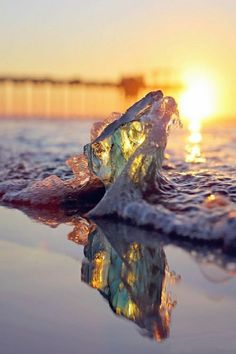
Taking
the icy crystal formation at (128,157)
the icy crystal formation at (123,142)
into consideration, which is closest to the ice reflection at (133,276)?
the icy crystal formation at (128,157)

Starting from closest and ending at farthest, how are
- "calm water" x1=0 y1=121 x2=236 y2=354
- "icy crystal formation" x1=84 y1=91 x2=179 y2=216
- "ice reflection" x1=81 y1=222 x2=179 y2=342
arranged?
"calm water" x1=0 y1=121 x2=236 y2=354
"ice reflection" x1=81 y1=222 x2=179 y2=342
"icy crystal formation" x1=84 y1=91 x2=179 y2=216

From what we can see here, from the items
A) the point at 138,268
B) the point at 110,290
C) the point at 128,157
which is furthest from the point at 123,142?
the point at 110,290

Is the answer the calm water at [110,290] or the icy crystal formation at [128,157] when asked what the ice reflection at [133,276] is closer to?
the calm water at [110,290]

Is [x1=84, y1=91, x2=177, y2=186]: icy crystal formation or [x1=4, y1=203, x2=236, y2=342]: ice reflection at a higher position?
[x1=84, y1=91, x2=177, y2=186]: icy crystal formation

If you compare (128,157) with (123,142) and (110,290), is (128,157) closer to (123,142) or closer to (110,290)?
(123,142)

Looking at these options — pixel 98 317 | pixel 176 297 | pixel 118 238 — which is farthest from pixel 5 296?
pixel 118 238

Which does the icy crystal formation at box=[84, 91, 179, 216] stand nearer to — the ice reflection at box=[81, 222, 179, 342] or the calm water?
the calm water

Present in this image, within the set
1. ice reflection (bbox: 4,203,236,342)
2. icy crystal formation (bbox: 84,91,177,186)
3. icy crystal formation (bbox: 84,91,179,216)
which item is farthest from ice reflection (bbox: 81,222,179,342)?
icy crystal formation (bbox: 84,91,177,186)

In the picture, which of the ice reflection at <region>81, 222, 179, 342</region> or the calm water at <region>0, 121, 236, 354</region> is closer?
the calm water at <region>0, 121, 236, 354</region>
